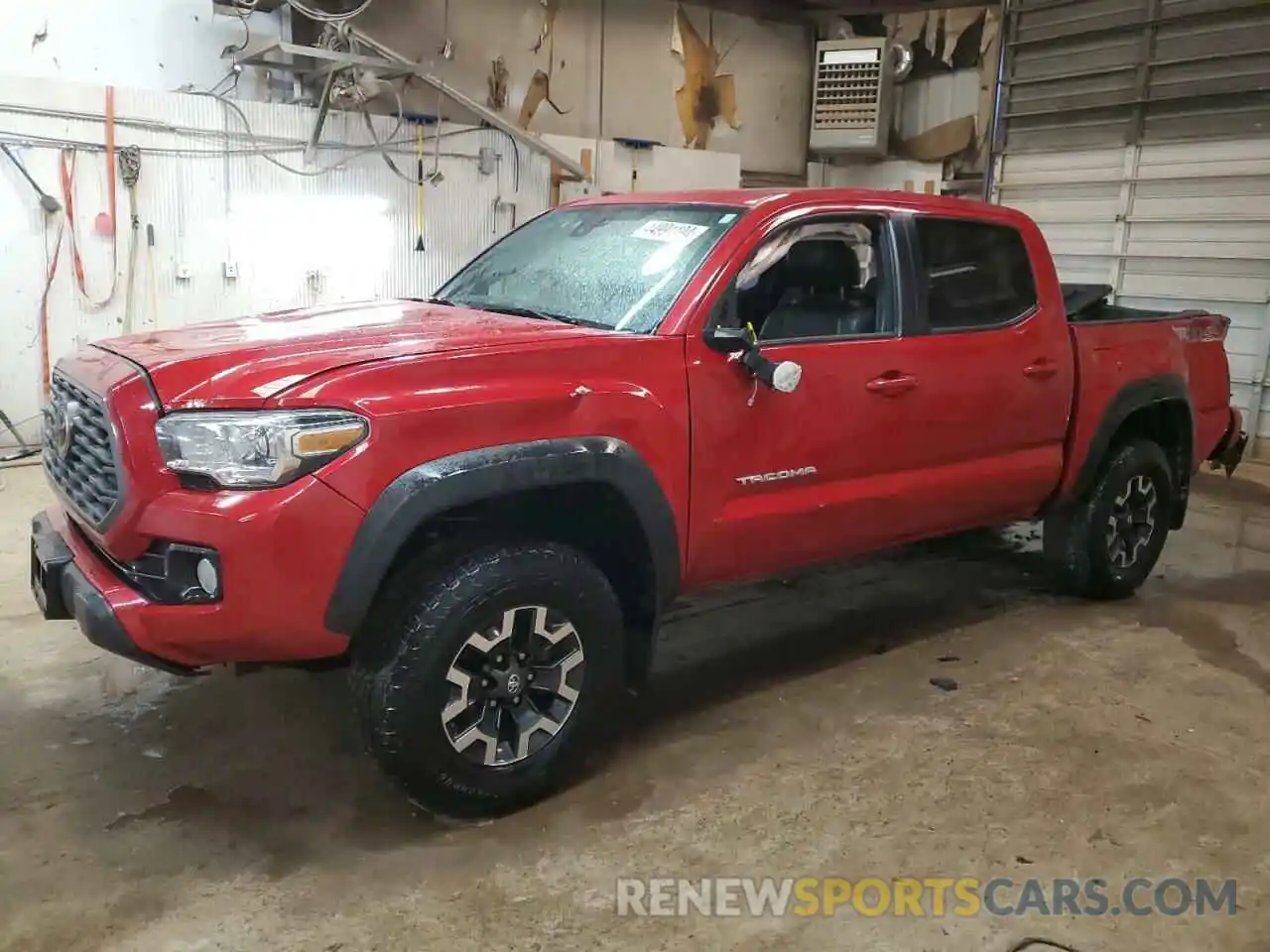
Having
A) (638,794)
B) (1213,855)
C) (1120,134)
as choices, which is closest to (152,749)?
(638,794)

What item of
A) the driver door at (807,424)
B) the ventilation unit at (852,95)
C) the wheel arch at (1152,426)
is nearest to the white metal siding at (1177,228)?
the ventilation unit at (852,95)

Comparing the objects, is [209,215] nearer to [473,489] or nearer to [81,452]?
[81,452]

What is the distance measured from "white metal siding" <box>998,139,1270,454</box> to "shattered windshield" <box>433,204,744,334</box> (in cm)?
663

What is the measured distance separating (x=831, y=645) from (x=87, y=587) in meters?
2.69

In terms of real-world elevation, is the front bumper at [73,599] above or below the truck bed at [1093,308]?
below

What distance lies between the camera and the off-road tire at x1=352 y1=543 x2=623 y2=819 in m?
2.51

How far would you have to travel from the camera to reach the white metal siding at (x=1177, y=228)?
26.5 ft

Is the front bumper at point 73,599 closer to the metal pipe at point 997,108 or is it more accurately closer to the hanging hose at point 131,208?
the hanging hose at point 131,208

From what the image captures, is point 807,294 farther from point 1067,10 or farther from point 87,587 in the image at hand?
point 1067,10

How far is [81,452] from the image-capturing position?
262 centimetres

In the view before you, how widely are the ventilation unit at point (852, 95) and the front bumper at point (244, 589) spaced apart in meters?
8.57

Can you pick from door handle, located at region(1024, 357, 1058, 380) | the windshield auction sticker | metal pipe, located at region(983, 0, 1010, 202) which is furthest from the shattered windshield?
metal pipe, located at region(983, 0, 1010, 202)

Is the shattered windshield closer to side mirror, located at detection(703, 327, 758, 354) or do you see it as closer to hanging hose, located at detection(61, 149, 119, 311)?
side mirror, located at detection(703, 327, 758, 354)

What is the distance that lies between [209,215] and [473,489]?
17.6ft
